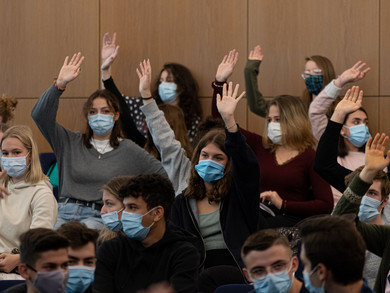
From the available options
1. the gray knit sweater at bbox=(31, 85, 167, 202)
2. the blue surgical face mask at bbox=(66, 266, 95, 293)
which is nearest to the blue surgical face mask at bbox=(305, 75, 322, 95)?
the gray knit sweater at bbox=(31, 85, 167, 202)

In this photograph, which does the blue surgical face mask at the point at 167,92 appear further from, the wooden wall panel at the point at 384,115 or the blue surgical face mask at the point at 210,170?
the blue surgical face mask at the point at 210,170

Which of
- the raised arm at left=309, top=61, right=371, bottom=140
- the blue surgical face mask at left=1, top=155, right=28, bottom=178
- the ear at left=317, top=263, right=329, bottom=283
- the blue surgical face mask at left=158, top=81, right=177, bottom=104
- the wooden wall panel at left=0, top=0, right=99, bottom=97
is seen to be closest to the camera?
the ear at left=317, top=263, right=329, bottom=283

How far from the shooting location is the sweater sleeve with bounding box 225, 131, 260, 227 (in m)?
3.82

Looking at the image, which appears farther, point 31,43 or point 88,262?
point 31,43

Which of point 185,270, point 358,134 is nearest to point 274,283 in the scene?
point 185,270

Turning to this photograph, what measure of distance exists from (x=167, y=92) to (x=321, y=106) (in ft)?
4.38

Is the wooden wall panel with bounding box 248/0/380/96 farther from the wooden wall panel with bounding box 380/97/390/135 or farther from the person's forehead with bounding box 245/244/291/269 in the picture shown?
the person's forehead with bounding box 245/244/291/269

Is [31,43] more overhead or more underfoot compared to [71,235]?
more overhead

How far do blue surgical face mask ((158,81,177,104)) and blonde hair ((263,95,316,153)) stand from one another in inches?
47.8

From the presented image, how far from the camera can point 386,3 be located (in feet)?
19.0

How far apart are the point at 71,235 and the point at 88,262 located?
0.46 feet

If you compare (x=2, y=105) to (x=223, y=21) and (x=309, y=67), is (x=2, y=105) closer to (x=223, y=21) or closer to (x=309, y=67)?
(x=223, y=21)

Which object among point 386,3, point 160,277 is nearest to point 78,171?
point 160,277

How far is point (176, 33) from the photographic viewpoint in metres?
6.48
